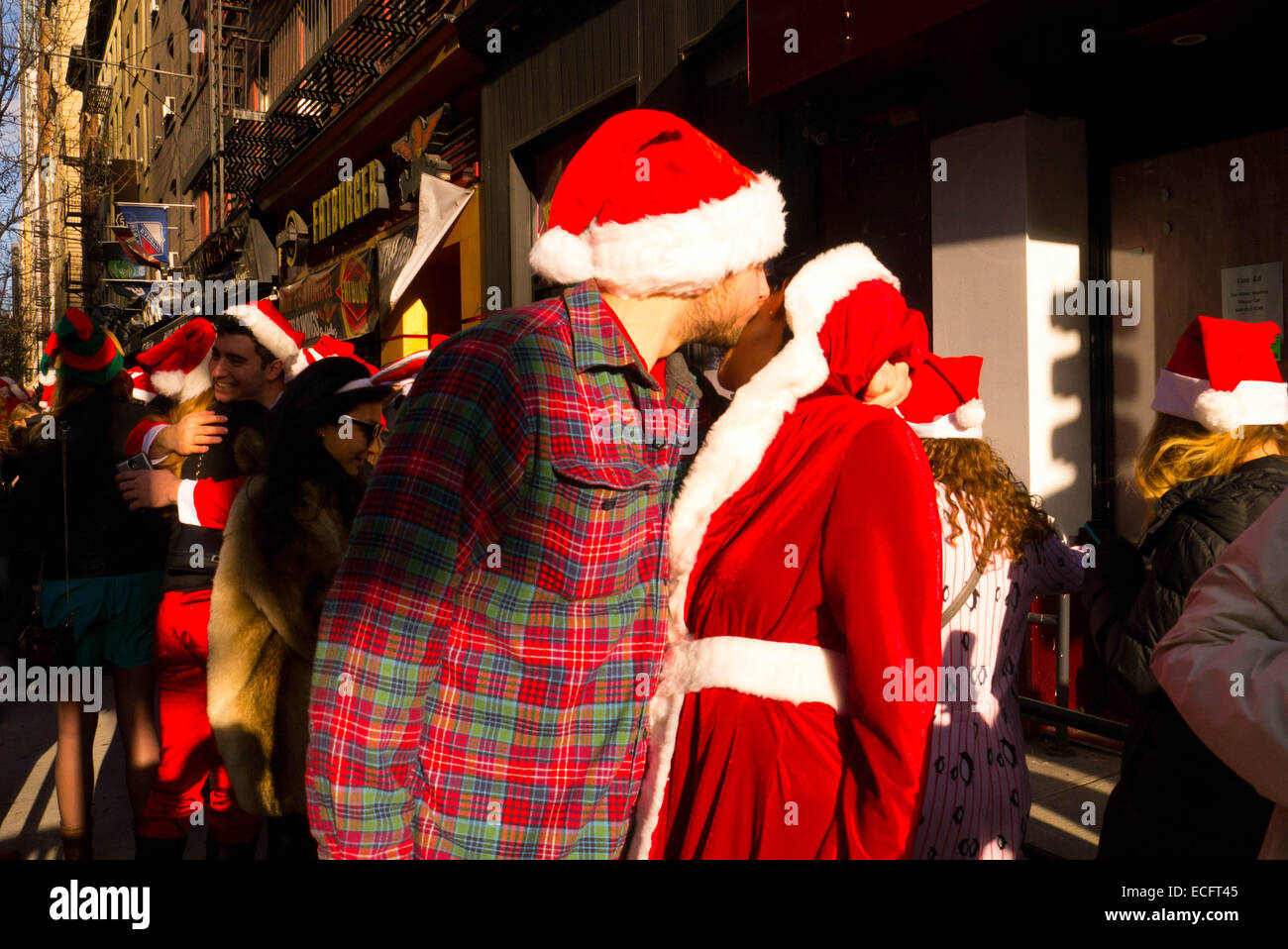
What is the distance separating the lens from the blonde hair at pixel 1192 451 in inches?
109

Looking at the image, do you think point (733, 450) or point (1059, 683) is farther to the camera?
point (1059, 683)

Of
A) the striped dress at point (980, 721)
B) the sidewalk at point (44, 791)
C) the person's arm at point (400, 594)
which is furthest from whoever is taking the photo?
the sidewalk at point (44, 791)

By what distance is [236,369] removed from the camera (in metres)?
4.35

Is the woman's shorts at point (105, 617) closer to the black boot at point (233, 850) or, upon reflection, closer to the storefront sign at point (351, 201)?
the black boot at point (233, 850)

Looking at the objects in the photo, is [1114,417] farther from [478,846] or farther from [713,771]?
[478,846]

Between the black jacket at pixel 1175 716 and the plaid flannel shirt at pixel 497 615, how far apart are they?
1349mm

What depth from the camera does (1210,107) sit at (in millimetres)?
5379

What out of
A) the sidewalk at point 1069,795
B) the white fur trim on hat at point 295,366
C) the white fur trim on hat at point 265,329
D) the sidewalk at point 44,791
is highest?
the white fur trim on hat at point 265,329

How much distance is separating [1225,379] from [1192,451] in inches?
8.6

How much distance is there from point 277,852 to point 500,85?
8912 mm

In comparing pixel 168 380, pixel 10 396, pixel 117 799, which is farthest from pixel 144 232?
pixel 168 380

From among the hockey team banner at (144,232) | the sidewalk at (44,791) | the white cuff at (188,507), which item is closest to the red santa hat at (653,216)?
the white cuff at (188,507)

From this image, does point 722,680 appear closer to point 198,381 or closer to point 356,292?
point 198,381
